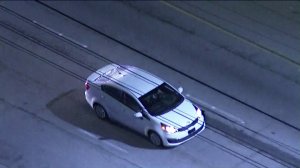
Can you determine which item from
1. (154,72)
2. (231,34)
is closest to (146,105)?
(154,72)

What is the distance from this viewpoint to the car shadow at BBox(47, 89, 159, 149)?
64.7 ft

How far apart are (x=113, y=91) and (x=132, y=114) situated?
3.05ft

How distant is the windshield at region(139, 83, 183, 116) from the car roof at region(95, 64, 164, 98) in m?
0.14

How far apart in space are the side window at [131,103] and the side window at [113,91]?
0.18 m

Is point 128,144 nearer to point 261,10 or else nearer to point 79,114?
point 79,114

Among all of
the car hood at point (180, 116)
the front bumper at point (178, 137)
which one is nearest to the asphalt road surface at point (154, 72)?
the front bumper at point (178, 137)

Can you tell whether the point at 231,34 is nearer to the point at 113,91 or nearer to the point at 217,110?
the point at 217,110

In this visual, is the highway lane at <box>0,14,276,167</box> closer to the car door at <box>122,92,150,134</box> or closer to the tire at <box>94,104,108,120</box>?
the tire at <box>94,104,108,120</box>

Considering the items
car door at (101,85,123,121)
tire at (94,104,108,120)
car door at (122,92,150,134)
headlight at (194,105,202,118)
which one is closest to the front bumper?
headlight at (194,105,202,118)

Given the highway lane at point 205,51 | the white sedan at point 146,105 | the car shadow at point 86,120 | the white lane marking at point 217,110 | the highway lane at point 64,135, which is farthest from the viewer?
the highway lane at point 205,51

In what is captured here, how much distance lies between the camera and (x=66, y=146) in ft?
63.5

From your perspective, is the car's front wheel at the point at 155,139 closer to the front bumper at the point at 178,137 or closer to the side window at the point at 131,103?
the front bumper at the point at 178,137

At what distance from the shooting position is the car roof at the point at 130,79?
19812mm

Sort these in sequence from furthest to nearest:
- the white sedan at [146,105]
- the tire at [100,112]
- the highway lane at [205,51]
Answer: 1. the highway lane at [205,51]
2. the tire at [100,112]
3. the white sedan at [146,105]
